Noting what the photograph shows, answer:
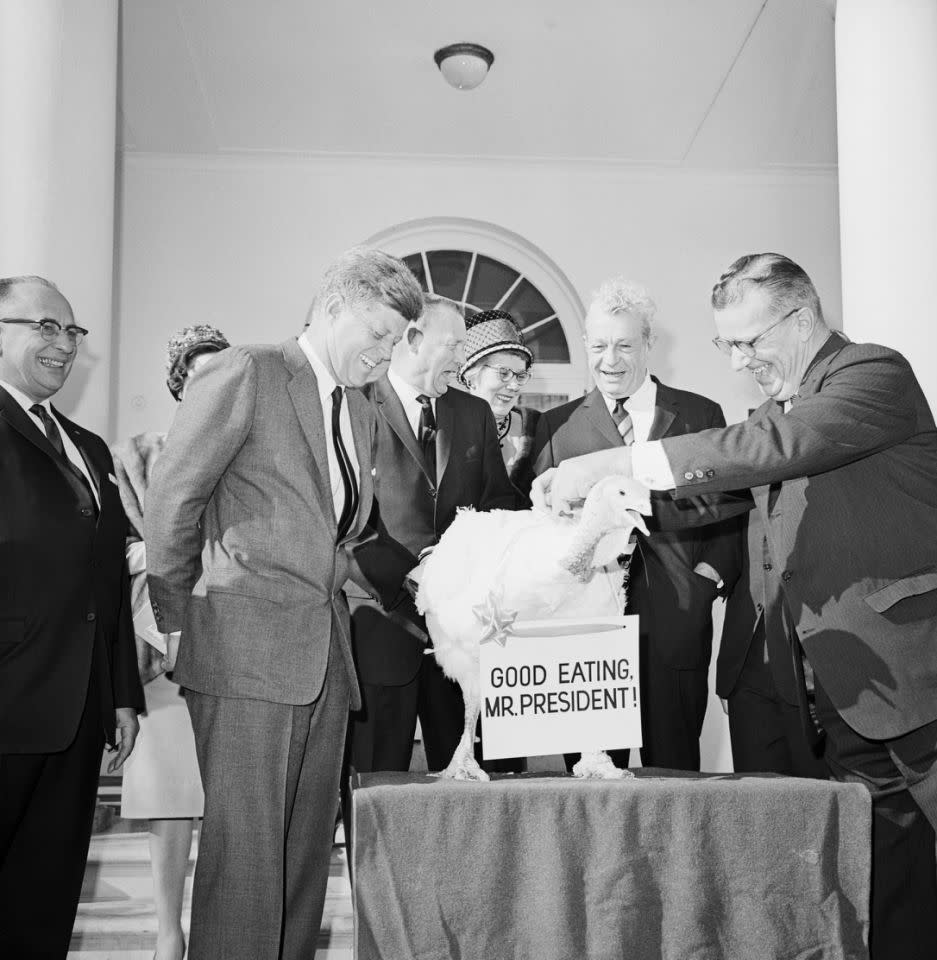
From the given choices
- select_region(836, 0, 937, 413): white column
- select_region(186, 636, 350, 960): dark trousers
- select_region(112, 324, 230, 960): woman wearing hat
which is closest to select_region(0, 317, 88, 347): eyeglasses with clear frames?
select_region(112, 324, 230, 960): woman wearing hat

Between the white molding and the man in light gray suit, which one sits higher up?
the white molding

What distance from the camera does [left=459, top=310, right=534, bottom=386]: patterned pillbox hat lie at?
10.0 ft

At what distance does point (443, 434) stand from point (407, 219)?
14.2 feet

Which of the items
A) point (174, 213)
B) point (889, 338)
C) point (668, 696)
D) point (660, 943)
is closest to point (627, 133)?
point (174, 213)

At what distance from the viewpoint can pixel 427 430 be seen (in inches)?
107

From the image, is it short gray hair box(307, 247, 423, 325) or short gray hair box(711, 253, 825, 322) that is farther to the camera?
short gray hair box(711, 253, 825, 322)

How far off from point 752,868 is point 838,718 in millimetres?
430

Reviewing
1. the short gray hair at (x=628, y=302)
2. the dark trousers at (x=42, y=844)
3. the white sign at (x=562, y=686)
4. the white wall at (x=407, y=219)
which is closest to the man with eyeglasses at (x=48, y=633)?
the dark trousers at (x=42, y=844)

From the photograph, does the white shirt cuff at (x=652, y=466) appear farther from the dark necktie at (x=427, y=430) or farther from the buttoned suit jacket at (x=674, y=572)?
the dark necktie at (x=427, y=430)

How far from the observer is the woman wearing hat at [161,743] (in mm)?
2809

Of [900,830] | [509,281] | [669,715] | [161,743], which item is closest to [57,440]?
Result: [161,743]

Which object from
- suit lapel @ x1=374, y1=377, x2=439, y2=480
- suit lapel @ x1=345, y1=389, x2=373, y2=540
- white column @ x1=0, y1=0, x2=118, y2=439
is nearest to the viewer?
suit lapel @ x1=345, y1=389, x2=373, y2=540

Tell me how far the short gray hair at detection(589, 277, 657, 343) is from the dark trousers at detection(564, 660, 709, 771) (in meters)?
0.92

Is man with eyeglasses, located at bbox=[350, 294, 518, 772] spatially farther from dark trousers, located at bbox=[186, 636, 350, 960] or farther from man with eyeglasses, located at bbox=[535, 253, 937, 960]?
man with eyeglasses, located at bbox=[535, 253, 937, 960]
